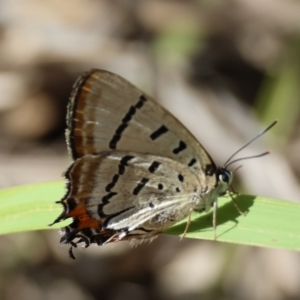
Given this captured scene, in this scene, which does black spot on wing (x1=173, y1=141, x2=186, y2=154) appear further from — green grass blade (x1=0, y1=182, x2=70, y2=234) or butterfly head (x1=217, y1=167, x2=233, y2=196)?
green grass blade (x1=0, y1=182, x2=70, y2=234)

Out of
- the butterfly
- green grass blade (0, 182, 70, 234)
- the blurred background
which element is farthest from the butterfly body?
the blurred background

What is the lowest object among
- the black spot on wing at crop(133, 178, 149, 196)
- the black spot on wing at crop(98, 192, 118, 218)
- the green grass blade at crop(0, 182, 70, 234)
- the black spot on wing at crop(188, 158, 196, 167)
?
the green grass blade at crop(0, 182, 70, 234)

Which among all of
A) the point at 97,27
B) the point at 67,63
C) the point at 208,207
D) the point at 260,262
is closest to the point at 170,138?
the point at 208,207

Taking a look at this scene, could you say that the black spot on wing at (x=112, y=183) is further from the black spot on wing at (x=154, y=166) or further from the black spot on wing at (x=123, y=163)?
the black spot on wing at (x=154, y=166)

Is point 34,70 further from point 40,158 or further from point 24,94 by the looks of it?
point 40,158

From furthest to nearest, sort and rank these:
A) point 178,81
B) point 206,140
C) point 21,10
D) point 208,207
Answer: point 21,10 < point 178,81 < point 206,140 < point 208,207

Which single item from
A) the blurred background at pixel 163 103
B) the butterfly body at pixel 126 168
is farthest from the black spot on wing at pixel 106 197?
the blurred background at pixel 163 103
